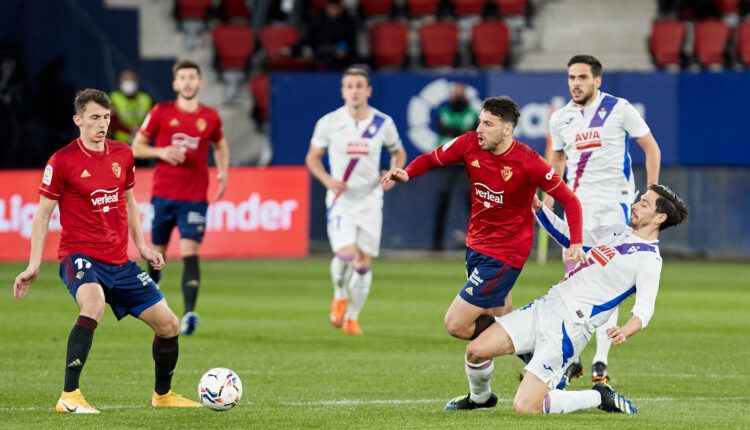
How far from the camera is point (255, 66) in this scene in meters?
25.5

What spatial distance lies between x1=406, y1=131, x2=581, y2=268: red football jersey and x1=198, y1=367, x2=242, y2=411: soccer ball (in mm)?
1733

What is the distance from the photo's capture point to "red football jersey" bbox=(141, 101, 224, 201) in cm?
1370

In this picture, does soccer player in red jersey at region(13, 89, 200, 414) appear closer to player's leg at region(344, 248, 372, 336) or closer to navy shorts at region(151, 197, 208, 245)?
navy shorts at region(151, 197, 208, 245)

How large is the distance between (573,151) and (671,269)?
10.9 m


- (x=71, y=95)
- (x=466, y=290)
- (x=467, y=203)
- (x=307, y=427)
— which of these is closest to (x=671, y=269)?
(x=467, y=203)

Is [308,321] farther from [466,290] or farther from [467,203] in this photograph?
[467,203]

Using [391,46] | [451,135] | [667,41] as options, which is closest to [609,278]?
[451,135]

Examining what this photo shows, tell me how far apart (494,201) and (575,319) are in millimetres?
971

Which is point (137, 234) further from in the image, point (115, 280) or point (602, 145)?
point (602, 145)

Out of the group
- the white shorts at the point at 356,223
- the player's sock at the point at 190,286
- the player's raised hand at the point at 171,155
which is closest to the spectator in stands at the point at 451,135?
the white shorts at the point at 356,223

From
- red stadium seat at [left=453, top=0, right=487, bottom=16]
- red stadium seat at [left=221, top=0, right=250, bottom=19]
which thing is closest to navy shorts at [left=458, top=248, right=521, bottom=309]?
red stadium seat at [left=453, top=0, right=487, bottom=16]

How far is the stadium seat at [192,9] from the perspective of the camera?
2602 centimetres

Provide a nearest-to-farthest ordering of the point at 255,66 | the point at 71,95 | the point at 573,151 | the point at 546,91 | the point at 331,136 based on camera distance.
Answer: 1. the point at 573,151
2. the point at 331,136
3. the point at 546,91
4. the point at 71,95
5. the point at 255,66

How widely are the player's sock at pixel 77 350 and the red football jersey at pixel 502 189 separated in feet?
7.17
